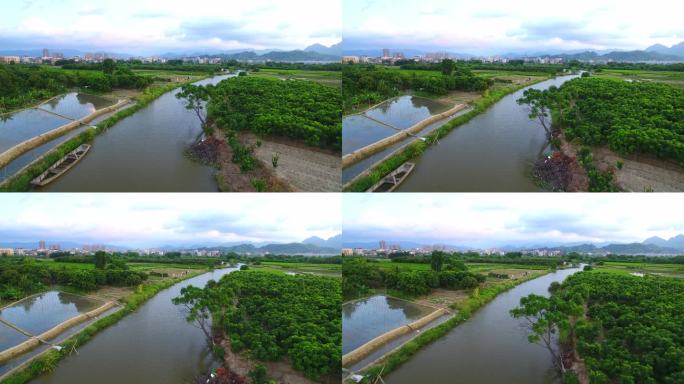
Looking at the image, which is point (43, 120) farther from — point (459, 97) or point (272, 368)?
point (459, 97)

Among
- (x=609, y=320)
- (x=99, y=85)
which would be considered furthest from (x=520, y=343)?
(x=99, y=85)

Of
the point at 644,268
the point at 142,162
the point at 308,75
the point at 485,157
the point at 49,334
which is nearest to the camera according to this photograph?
the point at 142,162

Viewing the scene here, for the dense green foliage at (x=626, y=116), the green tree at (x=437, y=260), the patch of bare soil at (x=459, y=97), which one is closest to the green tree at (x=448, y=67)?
the patch of bare soil at (x=459, y=97)

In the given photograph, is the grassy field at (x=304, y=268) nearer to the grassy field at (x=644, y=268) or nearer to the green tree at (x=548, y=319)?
the green tree at (x=548, y=319)

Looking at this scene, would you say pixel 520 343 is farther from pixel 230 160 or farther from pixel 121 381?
pixel 121 381

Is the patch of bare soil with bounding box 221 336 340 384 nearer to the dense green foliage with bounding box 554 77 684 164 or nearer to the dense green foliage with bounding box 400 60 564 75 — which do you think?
the dense green foliage with bounding box 554 77 684 164

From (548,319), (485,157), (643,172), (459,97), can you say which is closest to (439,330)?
(548,319)
